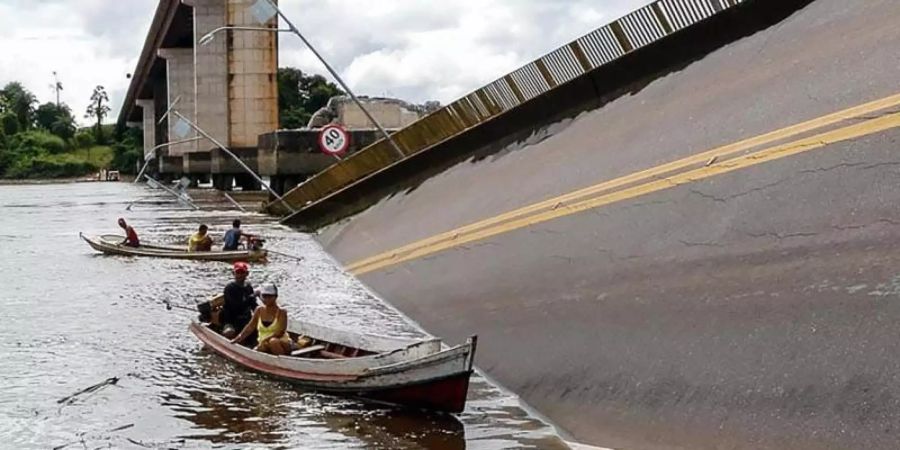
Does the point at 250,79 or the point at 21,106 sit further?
the point at 21,106

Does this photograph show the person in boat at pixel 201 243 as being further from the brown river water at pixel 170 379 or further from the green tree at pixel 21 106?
the green tree at pixel 21 106

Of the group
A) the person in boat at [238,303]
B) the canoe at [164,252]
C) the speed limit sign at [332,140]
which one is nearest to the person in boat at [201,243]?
the canoe at [164,252]

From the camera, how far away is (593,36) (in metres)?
20.5

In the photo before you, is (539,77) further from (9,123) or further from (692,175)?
(9,123)

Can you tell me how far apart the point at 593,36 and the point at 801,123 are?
7.74 m

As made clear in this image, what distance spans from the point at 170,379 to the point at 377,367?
445cm

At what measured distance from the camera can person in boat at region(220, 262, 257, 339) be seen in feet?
56.7

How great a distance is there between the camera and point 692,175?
14375 millimetres

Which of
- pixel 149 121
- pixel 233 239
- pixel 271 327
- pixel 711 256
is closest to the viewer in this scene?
pixel 711 256

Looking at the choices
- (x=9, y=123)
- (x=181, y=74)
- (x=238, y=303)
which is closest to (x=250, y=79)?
(x=181, y=74)

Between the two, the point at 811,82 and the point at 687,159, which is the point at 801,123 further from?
the point at 687,159

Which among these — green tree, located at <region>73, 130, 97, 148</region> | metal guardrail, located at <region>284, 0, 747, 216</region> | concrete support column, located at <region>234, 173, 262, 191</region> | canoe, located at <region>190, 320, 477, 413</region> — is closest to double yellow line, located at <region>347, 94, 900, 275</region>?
metal guardrail, located at <region>284, 0, 747, 216</region>

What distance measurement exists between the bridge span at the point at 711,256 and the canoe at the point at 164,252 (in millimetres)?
10431

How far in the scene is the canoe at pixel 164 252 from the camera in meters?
30.0
